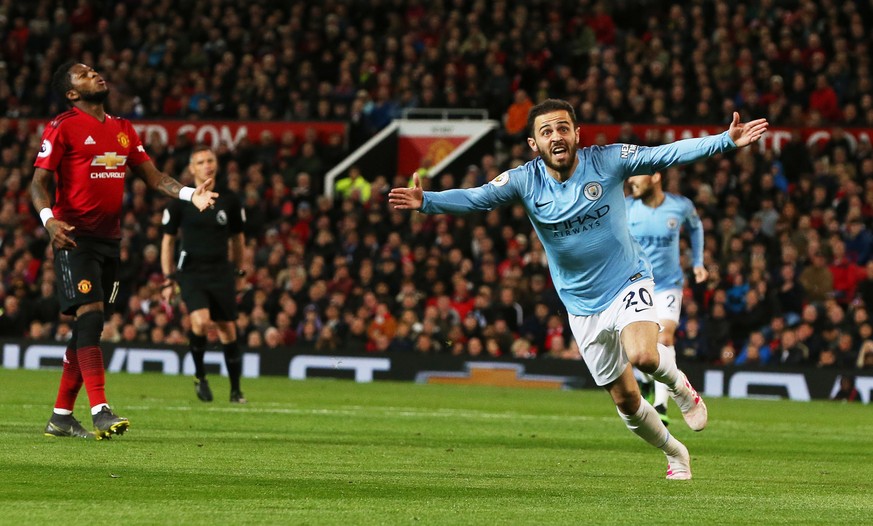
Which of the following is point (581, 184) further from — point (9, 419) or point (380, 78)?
point (380, 78)

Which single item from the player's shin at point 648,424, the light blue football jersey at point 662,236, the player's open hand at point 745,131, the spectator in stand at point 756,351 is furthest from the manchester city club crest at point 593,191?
the spectator in stand at point 756,351

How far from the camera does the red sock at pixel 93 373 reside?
10367mm

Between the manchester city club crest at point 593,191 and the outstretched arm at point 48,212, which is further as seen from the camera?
the outstretched arm at point 48,212

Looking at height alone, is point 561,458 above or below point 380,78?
below

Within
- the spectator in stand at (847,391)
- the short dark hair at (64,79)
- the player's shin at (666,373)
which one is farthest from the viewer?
the spectator in stand at (847,391)

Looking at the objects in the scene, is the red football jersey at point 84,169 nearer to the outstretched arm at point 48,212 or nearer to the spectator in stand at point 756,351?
the outstretched arm at point 48,212

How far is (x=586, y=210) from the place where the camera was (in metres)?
9.09

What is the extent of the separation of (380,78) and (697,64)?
6015mm

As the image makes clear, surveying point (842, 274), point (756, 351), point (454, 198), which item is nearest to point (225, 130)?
point (756, 351)

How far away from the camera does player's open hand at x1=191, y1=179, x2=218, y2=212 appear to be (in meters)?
9.98

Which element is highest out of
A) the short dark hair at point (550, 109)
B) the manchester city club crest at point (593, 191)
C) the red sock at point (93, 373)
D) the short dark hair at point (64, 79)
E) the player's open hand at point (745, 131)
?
the short dark hair at point (64, 79)

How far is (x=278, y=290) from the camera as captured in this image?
2358 cm

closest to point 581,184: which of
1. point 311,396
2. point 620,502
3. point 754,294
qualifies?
point 620,502

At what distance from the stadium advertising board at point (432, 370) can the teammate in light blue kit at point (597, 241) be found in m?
11.0
